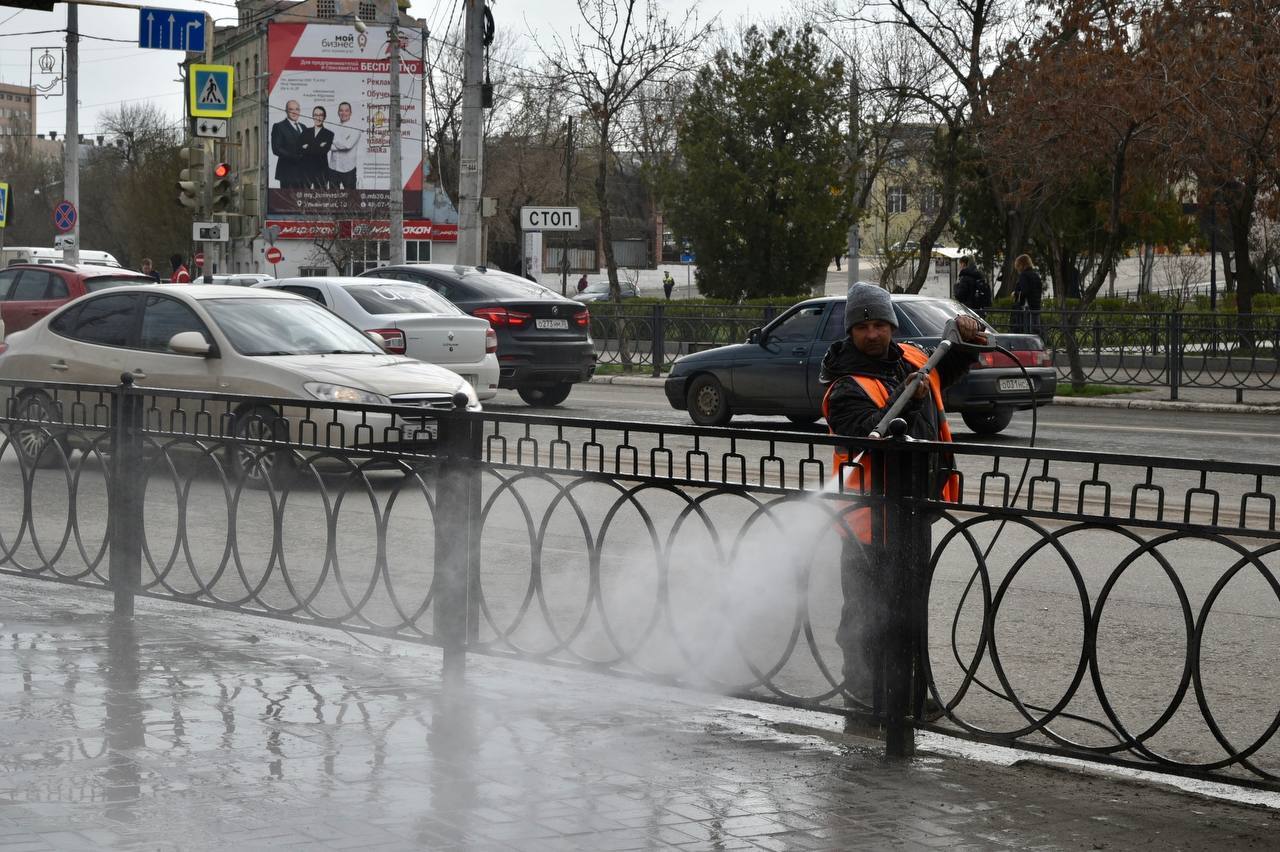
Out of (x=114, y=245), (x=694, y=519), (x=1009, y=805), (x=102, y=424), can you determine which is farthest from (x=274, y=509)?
(x=114, y=245)

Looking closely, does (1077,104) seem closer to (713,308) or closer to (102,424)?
(713,308)

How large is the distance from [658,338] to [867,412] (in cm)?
2248

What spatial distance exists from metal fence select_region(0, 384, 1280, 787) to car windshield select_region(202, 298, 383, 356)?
4.97 meters

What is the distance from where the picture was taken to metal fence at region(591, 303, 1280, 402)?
73.4 ft

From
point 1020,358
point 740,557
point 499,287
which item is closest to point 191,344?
point 740,557

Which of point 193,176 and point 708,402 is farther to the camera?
point 193,176

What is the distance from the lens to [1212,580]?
5641 mm

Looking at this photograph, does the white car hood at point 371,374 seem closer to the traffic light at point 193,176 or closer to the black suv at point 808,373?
the black suv at point 808,373

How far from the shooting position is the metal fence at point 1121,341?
22.4 meters

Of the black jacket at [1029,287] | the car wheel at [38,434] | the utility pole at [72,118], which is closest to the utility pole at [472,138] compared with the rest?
the black jacket at [1029,287]

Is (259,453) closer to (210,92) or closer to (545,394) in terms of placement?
(545,394)

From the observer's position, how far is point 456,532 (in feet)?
21.0

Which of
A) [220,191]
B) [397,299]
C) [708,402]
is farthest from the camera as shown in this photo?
[220,191]

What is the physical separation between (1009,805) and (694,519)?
156 centimetres
